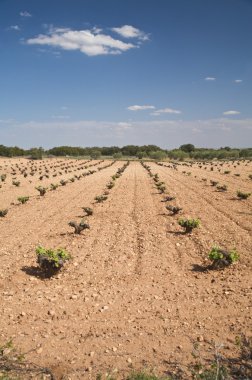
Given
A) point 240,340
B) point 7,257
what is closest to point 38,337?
point 240,340

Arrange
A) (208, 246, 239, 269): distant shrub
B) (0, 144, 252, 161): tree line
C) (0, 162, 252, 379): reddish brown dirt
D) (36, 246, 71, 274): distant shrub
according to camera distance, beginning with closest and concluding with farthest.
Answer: (0, 162, 252, 379): reddish brown dirt
(36, 246, 71, 274): distant shrub
(208, 246, 239, 269): distant shrub
(0, 144, 252, 161): tree line

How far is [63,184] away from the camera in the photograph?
33781 millimetres

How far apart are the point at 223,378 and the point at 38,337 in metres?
3.53

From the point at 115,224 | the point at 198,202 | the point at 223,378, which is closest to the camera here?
the point at 223,378

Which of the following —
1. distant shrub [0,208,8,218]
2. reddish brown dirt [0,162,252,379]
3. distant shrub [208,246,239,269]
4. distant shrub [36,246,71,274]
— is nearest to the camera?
reddish brown dirt [0,162,252,379]

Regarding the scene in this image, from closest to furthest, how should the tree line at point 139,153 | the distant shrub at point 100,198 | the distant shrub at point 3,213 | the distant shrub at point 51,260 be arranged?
the distant shrub at point 51,260
the distant shrub at point 3,213
the distant shrub at point 100,198
the tree line at point 139,153

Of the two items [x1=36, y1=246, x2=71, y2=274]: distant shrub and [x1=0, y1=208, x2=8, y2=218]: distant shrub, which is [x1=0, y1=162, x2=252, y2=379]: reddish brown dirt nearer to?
[x1=36, y1=246, x2=71, y2=274]: distant shrub

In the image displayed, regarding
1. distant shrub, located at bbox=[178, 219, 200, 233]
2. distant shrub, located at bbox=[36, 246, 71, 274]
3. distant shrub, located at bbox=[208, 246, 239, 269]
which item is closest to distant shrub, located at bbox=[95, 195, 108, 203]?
distant shrub, located at bbox=[178, 219, 200, 233]

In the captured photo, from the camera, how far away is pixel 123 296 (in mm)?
8453

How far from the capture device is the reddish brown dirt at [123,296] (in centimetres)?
634

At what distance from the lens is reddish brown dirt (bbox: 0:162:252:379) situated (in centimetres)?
634

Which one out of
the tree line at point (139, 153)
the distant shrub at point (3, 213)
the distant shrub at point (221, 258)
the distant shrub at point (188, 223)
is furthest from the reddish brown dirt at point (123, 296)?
the tree line at point (139, 153)

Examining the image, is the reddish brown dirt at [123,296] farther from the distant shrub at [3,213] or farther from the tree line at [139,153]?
the tree line at [139,153]

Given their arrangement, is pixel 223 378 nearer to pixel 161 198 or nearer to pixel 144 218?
pixel 144 218
